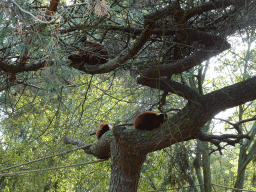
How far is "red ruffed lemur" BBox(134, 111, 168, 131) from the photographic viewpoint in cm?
253

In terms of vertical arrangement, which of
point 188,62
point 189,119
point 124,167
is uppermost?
point 188,62

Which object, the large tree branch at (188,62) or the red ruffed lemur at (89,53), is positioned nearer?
the red ruffed lemur at (89,53)

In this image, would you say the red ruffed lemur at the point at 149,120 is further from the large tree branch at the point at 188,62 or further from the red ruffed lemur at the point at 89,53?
the red ruffed lemur at the point at 89,53

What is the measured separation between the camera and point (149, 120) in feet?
8.41

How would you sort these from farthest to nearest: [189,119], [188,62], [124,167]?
[188,62], [124,167], [189,119]

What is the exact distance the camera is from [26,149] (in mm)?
5500

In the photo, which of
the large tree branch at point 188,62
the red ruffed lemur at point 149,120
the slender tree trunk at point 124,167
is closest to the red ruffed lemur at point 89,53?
the large tree branch at point 188,62

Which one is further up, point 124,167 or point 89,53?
point 89,53

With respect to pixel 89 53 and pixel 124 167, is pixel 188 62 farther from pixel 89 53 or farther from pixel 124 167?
pixel 124 167

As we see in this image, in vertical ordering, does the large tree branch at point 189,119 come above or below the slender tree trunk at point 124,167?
above

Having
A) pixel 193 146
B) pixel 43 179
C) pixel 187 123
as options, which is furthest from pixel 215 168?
pixel 187 123

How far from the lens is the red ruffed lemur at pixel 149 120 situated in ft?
8.31

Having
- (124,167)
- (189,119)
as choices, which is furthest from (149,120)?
(124,167)

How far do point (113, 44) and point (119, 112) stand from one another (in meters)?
3.10
